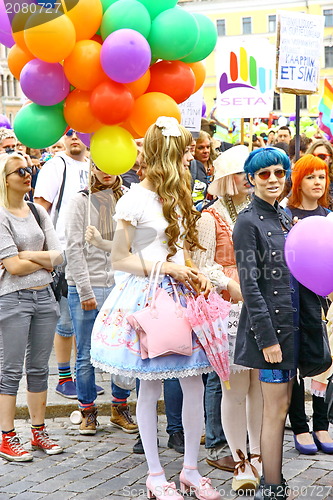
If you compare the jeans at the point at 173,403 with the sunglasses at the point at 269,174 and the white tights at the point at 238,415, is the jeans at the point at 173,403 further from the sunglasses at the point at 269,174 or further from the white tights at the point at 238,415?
the sunglasses at the point at 269,174

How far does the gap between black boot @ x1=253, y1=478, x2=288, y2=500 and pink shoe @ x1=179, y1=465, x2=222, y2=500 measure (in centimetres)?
30

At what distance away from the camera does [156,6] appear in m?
4.65

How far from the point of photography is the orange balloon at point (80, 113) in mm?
4582

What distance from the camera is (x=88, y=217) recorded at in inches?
203

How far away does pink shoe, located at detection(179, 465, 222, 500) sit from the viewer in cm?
401

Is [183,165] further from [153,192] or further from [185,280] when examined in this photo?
[185,280]

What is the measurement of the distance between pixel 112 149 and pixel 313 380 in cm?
198

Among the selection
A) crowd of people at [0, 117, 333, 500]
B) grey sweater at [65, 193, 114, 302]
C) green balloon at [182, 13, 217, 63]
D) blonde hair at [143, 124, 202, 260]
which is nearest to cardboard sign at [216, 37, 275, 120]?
crowd of people at [0, 117, 333, 500]

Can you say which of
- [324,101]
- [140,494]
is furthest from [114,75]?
[324,101]

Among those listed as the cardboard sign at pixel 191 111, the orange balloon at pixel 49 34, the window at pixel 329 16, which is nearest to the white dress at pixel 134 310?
the orange balloon at pixel 49 34

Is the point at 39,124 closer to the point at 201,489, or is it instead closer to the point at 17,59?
the point at 17,59

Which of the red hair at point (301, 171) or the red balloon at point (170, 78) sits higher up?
the red balloon at point (170, 78)

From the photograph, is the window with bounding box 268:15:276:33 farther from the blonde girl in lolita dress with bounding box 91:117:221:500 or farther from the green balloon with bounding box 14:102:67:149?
the blonde girl in lolita dress with bounding box 91:117:221:500

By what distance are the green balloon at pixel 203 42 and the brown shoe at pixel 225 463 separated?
252cm
